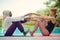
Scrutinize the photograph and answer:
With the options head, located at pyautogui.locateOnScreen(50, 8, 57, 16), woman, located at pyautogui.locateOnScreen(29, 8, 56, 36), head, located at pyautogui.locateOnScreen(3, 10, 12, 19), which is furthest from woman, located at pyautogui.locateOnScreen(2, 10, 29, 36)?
head, located at pyautogui.locateOnScreen(50, 8, 57, 16)

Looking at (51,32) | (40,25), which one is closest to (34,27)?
(40,25)

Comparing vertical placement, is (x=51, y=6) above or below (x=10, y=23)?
above

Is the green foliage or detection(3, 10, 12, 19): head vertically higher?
the green foliage

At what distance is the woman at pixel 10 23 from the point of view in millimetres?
1898

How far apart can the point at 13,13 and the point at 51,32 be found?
45 cm

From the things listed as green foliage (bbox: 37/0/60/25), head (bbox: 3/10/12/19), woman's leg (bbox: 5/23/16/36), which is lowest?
woman's leg (bbox: 5/23/16/36)

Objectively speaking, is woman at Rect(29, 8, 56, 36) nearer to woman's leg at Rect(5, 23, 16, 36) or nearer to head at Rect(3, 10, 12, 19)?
woman's leg at Rect(5, 23, 16, 36)

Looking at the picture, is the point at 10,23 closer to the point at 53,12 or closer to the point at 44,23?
the point at 44,23

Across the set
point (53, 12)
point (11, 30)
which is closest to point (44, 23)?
point (53, 12)

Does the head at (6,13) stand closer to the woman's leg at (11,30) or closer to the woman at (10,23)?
the woman at (10,23)

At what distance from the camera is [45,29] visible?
191 centimetres

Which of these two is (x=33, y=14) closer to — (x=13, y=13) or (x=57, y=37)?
(x=13, y=13)

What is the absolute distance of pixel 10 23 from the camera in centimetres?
192

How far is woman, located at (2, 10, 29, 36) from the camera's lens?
6.23 feet
